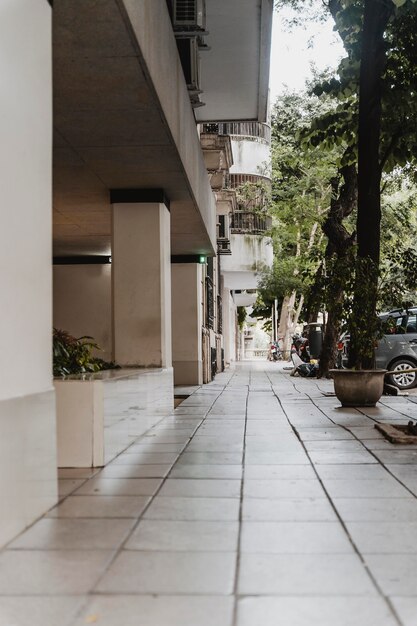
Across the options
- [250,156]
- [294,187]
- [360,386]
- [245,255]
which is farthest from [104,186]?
[250,156]

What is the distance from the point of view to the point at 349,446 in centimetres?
739

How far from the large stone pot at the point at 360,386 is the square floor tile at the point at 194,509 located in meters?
6.65

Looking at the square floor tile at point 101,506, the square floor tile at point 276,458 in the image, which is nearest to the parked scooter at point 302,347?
the square floor tile at point 276,458

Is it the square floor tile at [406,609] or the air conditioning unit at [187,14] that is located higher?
the air conditioning unit at [187,14]

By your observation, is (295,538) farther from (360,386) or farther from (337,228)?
(337,228)

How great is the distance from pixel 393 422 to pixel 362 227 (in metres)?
3.70

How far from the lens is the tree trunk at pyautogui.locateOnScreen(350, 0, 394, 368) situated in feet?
37.2

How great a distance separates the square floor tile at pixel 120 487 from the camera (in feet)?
17.4

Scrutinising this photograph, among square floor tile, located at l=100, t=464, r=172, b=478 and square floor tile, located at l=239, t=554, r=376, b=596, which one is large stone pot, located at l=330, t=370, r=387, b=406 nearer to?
square floor tile, located at l=100, t=464, r=172, b=478

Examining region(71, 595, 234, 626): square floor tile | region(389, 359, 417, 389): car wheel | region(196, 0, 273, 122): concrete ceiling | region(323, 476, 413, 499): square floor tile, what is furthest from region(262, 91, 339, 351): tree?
region(71, 595, 234, 626): square floor tile

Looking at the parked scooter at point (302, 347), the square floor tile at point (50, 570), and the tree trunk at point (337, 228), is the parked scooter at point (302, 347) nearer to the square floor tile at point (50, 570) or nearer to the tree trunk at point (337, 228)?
the tree trunk at point (337, 228)

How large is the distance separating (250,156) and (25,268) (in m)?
26.9

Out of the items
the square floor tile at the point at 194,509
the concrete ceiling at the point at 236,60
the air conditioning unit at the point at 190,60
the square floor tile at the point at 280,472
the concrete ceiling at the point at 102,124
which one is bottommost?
the square floor tile at the point at 194,509

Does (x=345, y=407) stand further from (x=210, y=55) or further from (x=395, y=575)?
(x=395, y=575)
